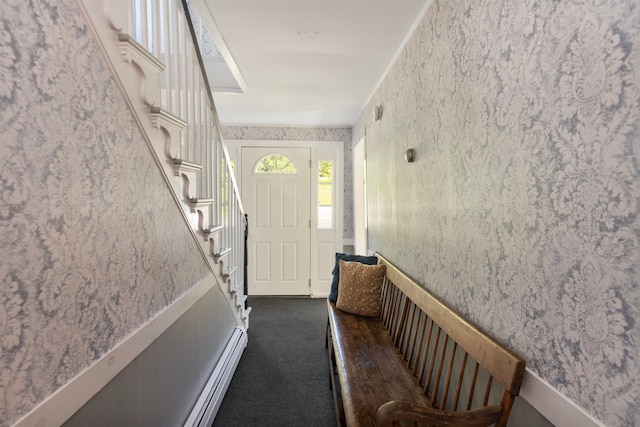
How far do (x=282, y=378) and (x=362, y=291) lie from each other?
2.86ft

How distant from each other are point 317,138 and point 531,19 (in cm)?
372

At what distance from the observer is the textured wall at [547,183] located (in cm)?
70

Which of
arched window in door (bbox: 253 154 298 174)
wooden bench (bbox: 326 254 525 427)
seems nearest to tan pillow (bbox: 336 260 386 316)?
wooden bench (bbox: 326 254 525 427)

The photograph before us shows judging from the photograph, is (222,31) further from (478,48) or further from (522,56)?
(522,56)

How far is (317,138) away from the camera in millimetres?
4605

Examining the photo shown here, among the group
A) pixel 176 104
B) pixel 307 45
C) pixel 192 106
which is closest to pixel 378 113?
pixel 307 45

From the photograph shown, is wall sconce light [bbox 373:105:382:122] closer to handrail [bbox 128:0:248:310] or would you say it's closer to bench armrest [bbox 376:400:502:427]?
handrail [bbox 128:0:248:310]

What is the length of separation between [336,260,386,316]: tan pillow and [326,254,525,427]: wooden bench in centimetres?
5

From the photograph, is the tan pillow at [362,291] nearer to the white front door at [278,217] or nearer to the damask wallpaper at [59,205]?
the damask wallpaper at [59,205]

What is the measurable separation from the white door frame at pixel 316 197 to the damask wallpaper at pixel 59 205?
3410mm

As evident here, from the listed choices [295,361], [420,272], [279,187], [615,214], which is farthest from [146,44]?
[279,187]

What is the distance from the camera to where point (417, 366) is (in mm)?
1759

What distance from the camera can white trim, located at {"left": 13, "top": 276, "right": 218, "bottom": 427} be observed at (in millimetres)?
771

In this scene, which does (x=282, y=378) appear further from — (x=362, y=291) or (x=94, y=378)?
(x=94, y=378)
